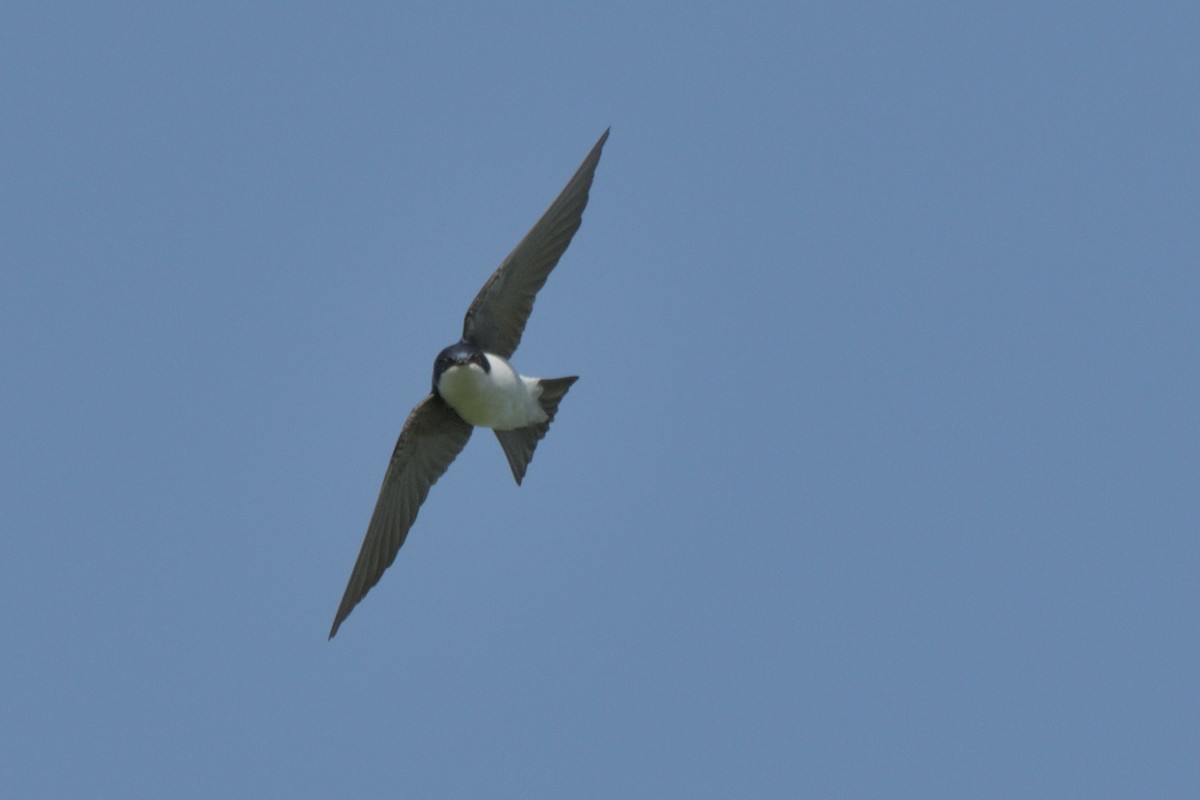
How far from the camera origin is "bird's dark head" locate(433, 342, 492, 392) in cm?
1060

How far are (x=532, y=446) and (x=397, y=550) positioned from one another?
3.30ft

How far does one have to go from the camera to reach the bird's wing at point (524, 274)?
34.9 ft

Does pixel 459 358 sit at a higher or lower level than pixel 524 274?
lower

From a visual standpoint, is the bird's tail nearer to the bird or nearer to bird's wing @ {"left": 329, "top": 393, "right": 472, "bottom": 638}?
the bird

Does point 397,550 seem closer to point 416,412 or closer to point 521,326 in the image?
point 416,412

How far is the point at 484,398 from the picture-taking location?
10773 mm

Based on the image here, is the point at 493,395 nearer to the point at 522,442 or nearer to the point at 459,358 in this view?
the point at 459,358

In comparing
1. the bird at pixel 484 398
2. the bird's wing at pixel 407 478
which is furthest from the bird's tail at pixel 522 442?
the bird's wing at pixel 407 478

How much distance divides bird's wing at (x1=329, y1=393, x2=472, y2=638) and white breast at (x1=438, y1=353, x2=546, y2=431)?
0.18m

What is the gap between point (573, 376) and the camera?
11195mm

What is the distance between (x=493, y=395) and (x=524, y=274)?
0.72 metres

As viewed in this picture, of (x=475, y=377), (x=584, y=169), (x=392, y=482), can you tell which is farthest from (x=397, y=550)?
(x=584, y=169)

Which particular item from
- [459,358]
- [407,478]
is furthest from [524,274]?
[407,478]

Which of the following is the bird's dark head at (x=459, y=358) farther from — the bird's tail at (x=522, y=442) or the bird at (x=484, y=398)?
the bird's tail at (x=522, y=442)
